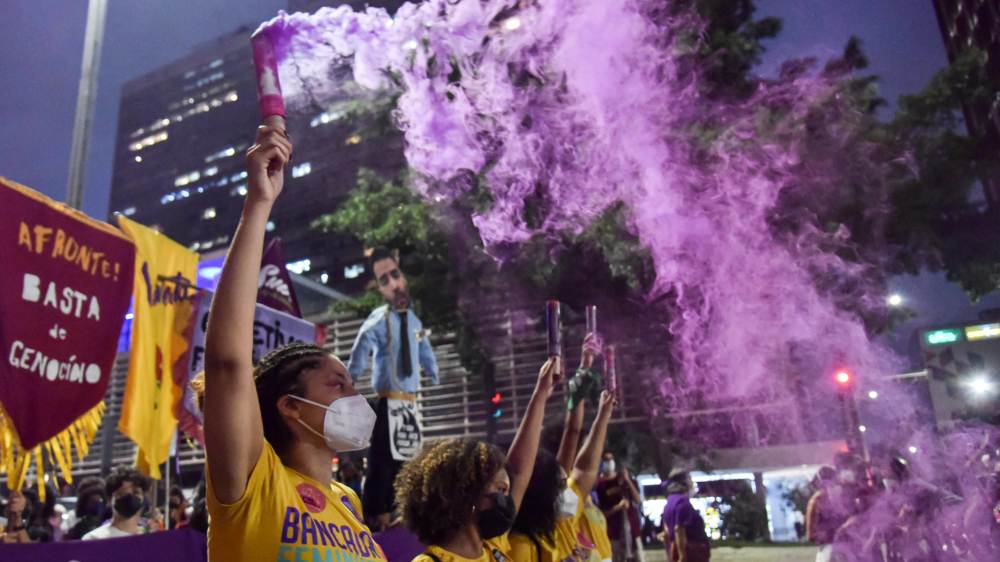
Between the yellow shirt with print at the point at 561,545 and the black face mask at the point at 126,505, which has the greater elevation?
the black face mask at the point at 126,505

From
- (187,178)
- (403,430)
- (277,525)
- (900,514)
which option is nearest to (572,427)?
(403,430)

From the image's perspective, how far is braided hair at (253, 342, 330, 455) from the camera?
2230 mm

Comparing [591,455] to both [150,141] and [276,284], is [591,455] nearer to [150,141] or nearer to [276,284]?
[276,284]

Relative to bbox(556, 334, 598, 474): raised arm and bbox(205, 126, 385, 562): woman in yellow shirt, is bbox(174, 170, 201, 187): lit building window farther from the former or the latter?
bbox(205, 126, 385, 562): woman in yellow shirt

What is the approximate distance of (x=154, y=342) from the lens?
7.07 meters

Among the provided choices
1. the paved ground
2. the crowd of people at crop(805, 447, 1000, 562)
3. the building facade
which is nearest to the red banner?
the crowd of people at crop(805, 447, 1000, 562)

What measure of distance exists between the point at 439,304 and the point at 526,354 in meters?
2.04

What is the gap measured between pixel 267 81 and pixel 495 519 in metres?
1.97

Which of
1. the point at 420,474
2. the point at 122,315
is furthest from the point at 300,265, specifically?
the point at 420,474

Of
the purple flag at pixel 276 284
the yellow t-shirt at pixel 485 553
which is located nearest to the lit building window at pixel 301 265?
the purple flag at pixel 276 284

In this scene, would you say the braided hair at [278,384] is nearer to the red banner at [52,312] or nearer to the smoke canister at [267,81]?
the smoke canister at [267,81]

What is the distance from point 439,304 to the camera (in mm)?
14570

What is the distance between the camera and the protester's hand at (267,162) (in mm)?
1923

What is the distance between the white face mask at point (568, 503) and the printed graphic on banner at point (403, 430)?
1.71 m
